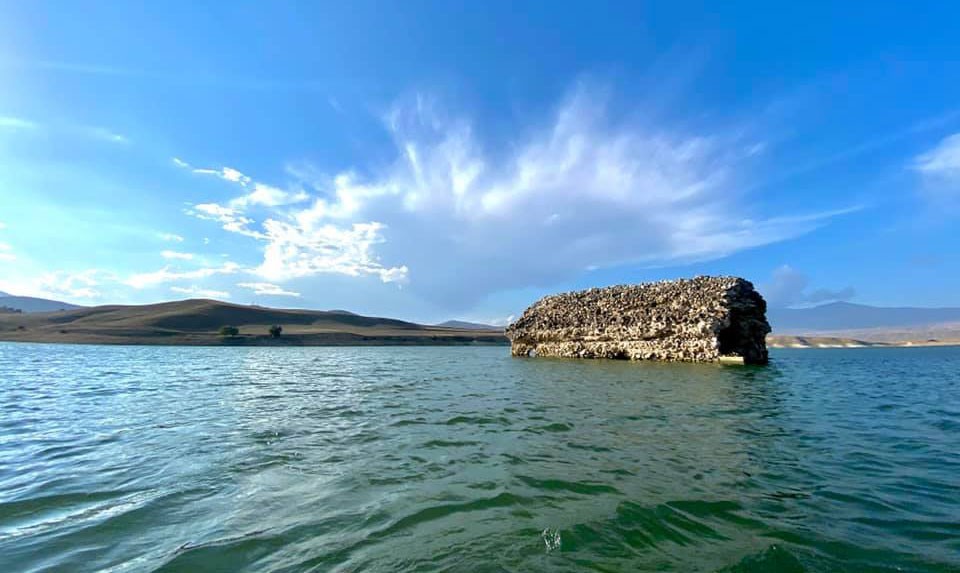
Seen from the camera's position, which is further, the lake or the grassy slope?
the grassy slope

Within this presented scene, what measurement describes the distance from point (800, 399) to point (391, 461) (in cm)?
1489

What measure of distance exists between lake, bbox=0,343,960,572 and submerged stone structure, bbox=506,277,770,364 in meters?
23.4

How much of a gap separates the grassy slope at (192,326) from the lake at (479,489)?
10402 centimetres

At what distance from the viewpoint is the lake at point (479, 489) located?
4043 millimetres

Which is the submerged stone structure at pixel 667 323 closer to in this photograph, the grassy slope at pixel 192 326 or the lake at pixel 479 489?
the lake at pixel 479 489

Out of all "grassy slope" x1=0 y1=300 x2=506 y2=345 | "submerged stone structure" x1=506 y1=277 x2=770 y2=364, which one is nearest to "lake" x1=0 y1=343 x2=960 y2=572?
"submerged stone structure" x1=506 y1=277 x2=770 y2=364

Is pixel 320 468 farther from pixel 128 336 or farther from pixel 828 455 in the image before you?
pixel 128 336

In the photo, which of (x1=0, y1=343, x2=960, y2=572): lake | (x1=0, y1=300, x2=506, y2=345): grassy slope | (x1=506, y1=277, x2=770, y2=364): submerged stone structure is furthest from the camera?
(x1=0, y1=300, x2=506, y2=345): grassy slope

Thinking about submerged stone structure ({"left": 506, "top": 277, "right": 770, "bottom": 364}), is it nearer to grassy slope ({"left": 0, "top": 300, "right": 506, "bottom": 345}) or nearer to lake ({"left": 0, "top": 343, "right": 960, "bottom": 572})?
lake ({"left": 0, "top": 343, "right": 960, "bottom": 572})

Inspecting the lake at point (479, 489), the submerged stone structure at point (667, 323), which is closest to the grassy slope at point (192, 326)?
the submerged stone structure at point (667, 323)

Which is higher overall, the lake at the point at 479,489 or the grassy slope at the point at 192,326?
the grassy slope at the point at 192,326

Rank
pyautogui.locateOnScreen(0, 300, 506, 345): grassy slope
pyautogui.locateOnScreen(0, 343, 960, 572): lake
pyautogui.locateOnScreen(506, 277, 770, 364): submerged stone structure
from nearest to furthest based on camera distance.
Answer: pyautogui.locateOnScreen(0, 343, 960, 572): lake < pyautogui.locateOnScreen(506, 277, 770, 364): submerged stone structure < pyautogui.locateOnScreen(0, 300, 506, 345): grassy slope

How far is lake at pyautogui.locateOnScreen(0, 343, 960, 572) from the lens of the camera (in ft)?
13.3

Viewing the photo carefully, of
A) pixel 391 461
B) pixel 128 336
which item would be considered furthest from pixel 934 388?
pixel 128 336
